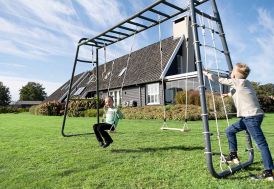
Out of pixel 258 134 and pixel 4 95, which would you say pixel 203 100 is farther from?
pixel 4 95

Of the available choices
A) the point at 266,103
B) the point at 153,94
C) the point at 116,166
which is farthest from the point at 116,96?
the point at 116,166

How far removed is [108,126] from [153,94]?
61.1 feet

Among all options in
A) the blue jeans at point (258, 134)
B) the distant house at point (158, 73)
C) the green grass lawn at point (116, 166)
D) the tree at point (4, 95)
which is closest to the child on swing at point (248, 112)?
the blue jeans at point (258, 134)

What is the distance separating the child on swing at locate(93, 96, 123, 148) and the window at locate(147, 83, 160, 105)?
17486 mm

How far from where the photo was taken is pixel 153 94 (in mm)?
25375

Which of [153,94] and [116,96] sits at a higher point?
[116,96]

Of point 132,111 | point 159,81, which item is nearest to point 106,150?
point 132,111

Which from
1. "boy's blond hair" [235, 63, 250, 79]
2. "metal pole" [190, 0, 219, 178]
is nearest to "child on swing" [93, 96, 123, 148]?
"metal pole" [190, 0, 219, 178]

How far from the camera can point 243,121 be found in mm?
4477

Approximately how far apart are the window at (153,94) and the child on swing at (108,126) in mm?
17486

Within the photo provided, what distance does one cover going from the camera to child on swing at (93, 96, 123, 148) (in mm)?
6616

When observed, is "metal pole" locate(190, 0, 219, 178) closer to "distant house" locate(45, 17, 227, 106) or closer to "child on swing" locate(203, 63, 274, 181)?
"child on swing" locate(203, 63, 274, 181)

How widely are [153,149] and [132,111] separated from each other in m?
13.4

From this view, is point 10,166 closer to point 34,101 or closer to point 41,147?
point 41,147
